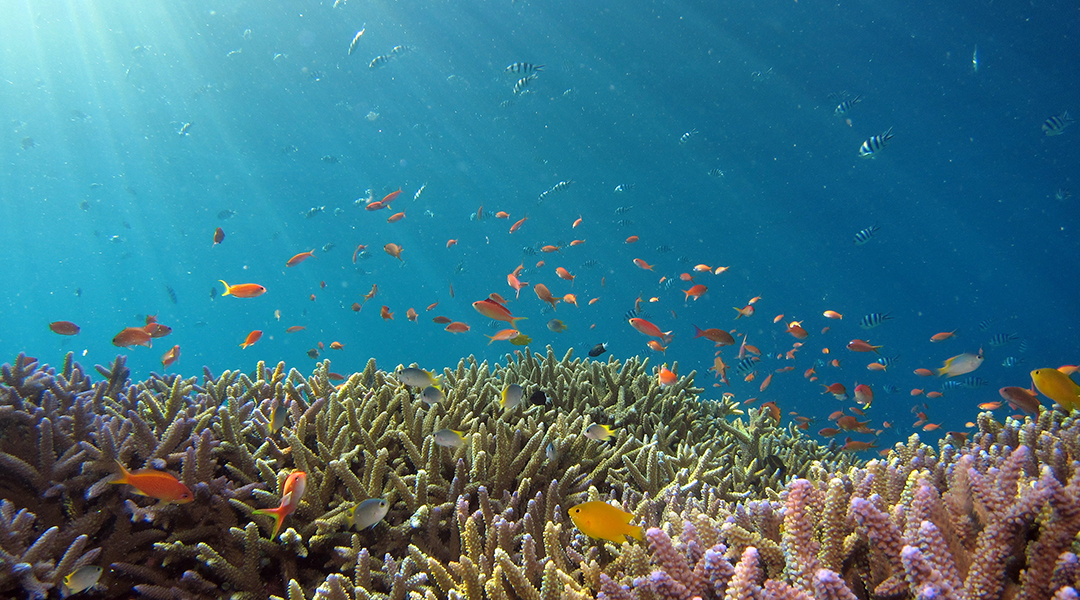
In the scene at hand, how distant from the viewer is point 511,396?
391 centimetres

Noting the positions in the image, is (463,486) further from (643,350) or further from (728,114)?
(643,350)

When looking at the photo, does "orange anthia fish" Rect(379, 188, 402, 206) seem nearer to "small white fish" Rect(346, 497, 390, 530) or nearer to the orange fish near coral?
the orange fish near coral

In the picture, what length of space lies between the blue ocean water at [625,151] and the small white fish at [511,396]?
7.18m

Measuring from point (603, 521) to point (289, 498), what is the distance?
171cm

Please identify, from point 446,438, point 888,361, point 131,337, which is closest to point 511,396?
point 446,438

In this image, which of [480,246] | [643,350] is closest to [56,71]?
[480,246]

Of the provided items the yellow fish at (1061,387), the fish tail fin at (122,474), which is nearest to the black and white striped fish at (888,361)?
the yellow fish at (1061,387)

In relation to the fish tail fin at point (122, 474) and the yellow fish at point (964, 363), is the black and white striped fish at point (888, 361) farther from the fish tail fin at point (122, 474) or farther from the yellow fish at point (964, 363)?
the fish tail fin at point (122, 474)

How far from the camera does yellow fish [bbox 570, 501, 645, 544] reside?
82.7 inches

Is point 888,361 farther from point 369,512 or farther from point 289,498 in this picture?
point 289,498

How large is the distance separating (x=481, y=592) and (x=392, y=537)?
0.85m

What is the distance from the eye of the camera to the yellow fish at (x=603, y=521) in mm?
2102

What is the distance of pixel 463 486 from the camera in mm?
3008

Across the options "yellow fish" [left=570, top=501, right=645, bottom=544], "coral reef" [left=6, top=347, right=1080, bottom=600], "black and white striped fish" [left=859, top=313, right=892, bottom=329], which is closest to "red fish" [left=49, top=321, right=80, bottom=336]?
"coral reef" [left=6, top=347, right=1080, bottom=600]
